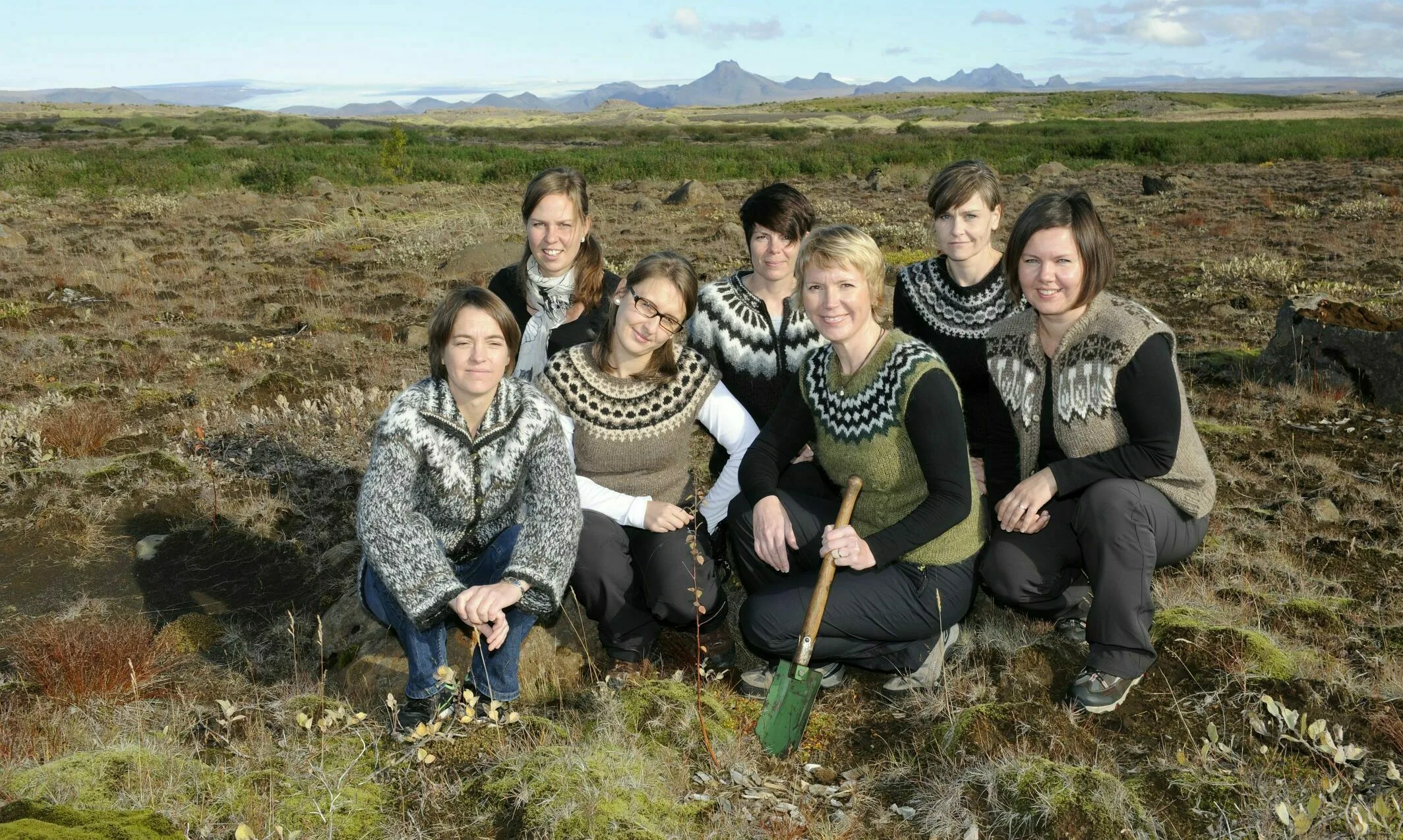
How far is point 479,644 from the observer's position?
10.8ft

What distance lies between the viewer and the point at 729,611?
416 centimetres

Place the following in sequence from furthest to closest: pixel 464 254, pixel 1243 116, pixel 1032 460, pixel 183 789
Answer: pixel 1243 116 → pixel 464 254 → pixel 1032 460 → pixel 183 789

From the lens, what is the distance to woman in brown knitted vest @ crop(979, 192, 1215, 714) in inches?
118

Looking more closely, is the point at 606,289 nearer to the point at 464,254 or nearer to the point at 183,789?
the point at 183,789

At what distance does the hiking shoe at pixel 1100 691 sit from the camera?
2.96m

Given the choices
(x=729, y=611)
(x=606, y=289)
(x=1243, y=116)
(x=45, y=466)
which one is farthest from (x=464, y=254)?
(x=1243, y=116)

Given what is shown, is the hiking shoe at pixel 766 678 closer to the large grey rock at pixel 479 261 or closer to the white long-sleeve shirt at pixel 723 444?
the white long-sleeve shirt at pixel 723 444

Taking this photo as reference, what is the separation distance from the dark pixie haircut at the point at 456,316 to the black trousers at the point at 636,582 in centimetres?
79

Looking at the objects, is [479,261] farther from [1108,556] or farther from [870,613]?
[1108,556]

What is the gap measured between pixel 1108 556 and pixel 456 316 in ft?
7.58

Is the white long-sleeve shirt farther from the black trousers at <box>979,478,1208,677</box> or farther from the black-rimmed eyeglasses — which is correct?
the black trousers at <box>979,478,1208,677</box>

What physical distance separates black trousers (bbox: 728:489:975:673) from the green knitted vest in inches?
3.5

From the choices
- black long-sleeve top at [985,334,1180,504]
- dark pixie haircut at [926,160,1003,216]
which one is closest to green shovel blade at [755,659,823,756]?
black long-sleeve top at [985,334,1180,504]

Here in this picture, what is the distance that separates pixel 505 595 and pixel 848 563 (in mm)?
1145
